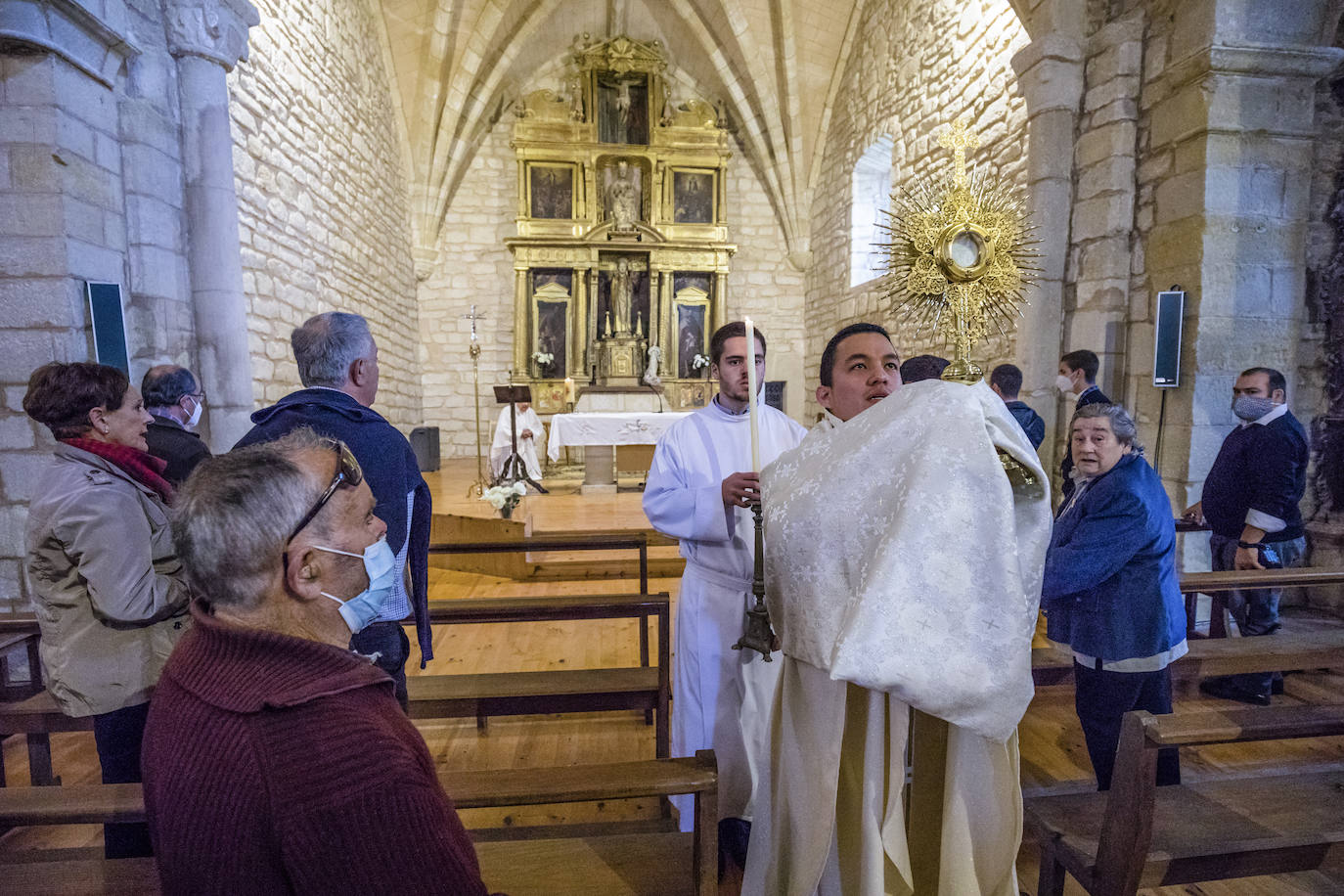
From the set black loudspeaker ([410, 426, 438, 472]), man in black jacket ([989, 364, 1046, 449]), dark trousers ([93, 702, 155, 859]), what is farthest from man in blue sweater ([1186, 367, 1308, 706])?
black loudspeaker ([410, 426, 438, 472])

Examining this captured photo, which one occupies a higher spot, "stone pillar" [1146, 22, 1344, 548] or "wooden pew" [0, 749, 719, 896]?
"stone pillar" [1146, 22, 1344, 548]

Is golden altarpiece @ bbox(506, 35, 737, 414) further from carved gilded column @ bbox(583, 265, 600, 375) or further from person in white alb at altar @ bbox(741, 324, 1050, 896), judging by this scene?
person in white alb at altar @ bbox(741, 324, 1050, 896)

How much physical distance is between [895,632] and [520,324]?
1097 cm

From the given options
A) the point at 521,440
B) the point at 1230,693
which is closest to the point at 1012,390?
the point at 1230,693

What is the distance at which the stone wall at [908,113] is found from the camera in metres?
5.76

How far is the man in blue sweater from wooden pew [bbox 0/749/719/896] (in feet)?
10.4

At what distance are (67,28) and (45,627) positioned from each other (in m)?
3.23

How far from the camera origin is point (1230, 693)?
10.7ft

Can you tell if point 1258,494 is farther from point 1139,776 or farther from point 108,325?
point 108,325

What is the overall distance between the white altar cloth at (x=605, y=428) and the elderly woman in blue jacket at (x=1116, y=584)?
6084 millimetres

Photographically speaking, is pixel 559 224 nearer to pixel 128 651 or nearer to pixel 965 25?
pixel 965 25

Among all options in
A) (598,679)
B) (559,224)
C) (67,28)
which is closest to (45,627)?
(598,679)

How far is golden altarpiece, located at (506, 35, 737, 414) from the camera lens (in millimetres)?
11367

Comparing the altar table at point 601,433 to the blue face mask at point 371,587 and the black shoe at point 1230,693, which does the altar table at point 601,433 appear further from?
the blue face mask at point 371,587
